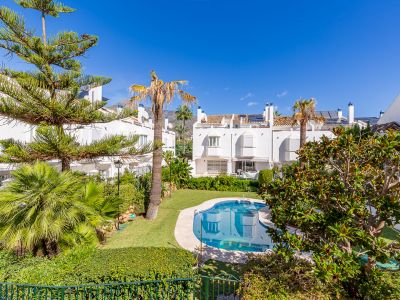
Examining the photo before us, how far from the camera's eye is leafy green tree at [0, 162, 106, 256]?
6.39m

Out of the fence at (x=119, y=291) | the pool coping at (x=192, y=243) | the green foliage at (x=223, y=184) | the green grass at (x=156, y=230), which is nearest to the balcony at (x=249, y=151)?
the green foliage at (x=223, y=184)

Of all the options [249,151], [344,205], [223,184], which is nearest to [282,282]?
[344,205]

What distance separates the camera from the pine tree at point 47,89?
8328 mm

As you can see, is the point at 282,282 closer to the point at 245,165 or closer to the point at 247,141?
the point at 247,141

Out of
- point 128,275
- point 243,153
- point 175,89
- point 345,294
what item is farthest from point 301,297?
point 243,153

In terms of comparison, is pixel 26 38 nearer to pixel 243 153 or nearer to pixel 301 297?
pixel 301 297

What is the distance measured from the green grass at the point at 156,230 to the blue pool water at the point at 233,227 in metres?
1.66

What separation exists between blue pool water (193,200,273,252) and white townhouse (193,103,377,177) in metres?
13.0

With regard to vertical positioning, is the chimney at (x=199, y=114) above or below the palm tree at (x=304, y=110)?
above

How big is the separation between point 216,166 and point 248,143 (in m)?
7.47

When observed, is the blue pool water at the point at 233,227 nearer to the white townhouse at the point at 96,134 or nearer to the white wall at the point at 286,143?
the white townhouse at the point at 96,134

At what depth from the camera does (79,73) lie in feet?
31.8

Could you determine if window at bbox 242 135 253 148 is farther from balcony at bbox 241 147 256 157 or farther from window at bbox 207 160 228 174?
window at bbox 207 160 228 174

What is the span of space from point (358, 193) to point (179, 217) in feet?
39.6
